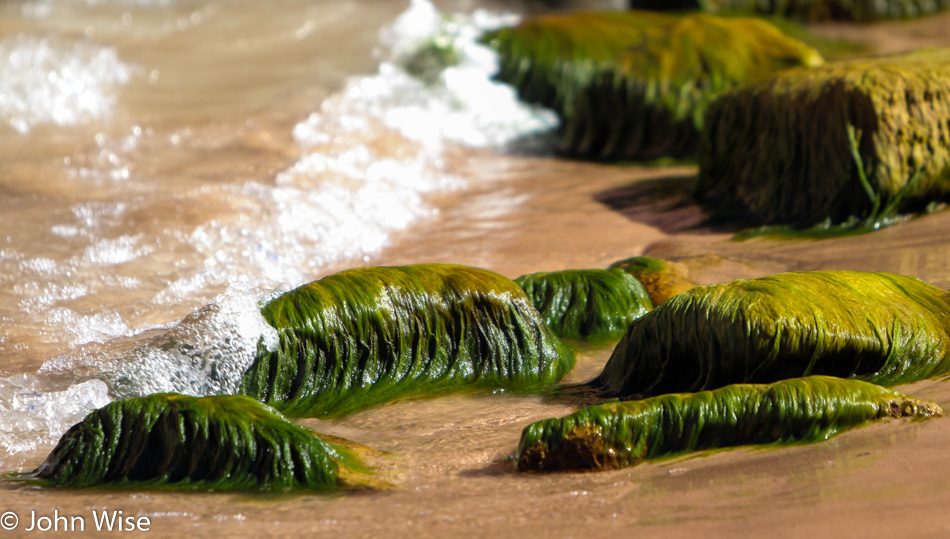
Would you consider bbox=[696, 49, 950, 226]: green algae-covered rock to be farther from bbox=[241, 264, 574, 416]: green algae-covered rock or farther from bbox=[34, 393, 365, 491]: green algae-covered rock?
bbox=[34, 393, 365, 491]: green algae-covered rock

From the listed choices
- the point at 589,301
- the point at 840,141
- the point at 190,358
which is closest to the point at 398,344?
the point at 190,358

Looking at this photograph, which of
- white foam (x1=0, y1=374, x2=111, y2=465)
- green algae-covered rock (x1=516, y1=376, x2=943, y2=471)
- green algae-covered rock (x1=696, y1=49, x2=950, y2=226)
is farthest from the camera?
green algae-covered rock (x1=696, y1=49, x2=950, y2=226)

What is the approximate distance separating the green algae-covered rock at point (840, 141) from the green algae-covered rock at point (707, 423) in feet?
7.97

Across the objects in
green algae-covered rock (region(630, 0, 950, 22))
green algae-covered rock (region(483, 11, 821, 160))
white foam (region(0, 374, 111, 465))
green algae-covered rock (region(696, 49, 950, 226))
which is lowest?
white foam (region(0, 374, 111, 465))

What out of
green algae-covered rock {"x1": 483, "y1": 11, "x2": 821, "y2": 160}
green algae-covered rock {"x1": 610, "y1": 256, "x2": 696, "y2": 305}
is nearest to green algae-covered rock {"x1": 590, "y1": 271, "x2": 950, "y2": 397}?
green algae-covered rock {"x1": 610, "y1": 256, "x2": 696, "y2": 305}

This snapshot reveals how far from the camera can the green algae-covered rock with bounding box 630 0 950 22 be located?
29.9 ft

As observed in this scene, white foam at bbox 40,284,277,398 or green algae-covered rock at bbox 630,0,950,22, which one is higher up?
green algae-covered rock at bbox 630,0,950,22

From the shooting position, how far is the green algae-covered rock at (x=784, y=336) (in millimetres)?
2918

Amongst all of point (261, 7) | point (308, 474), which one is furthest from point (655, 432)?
point (261, 7)

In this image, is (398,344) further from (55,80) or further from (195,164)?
(55,80)

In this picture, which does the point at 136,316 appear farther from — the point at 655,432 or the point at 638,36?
the point at 638,36

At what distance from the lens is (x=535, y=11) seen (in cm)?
1027

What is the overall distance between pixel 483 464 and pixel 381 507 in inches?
14.0

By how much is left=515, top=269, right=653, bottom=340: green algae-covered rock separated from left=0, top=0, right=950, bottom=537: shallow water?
250 mm
